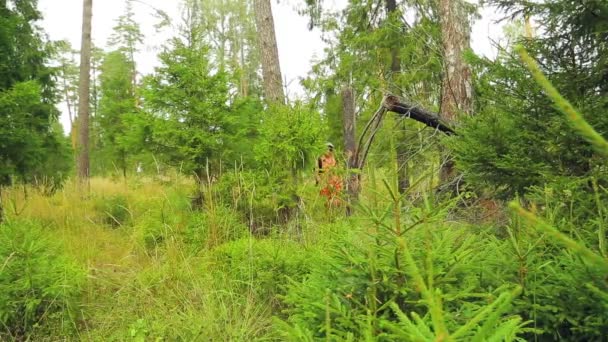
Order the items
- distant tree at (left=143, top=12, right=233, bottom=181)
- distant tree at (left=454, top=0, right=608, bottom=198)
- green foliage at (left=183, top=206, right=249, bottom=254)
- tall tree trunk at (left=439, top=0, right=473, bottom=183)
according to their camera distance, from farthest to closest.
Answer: distant tree at (left=143, top=12, right=233, bottom=181) → tall tree trunk at (left=439, top=0, right=473, bottom=183) → green foliage at (left=183, top=206, right=249, bottom=254) → distant tree at (left=454, top=0, right=608, bottom=198)

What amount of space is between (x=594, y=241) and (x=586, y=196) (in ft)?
1.67

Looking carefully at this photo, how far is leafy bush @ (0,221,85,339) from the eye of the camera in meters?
2.84

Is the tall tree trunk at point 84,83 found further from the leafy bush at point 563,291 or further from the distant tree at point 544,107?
the leafy bush at point 563,291

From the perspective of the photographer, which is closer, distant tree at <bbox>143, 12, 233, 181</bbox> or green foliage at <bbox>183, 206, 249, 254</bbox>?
green foliage at <bbox>183, 206, 249, 254</bbox>

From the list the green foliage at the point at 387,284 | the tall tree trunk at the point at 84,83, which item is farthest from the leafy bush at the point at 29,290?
the tall tree trunk at the point at 84,83

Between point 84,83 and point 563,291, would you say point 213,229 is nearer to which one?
point 563,291

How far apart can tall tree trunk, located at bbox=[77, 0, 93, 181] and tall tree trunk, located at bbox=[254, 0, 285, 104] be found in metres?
6.25

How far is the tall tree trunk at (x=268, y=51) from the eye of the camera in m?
6.70

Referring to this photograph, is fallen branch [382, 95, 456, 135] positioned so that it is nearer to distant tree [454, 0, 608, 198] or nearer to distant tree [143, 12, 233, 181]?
distant tree [454, 0, 608, 198]

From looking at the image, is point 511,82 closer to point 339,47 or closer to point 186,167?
point 186,167

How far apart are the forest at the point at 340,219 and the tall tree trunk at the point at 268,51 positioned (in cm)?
3

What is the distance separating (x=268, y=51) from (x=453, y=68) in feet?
9.98

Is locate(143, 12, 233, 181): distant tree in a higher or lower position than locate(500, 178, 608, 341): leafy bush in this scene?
higher


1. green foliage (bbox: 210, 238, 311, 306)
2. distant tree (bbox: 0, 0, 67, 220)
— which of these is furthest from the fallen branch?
distant tree (bbox: 0, 0, 67, 220)
